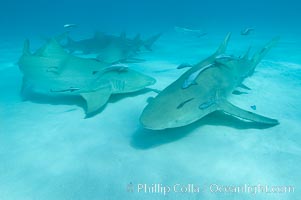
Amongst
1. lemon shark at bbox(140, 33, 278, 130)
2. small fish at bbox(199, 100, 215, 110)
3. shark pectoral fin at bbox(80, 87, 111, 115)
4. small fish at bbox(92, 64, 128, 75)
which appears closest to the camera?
lemon shark at bbox(140, 33, 278, 130)

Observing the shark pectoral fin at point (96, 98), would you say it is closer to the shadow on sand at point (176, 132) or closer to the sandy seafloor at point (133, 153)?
the sandy seafloor at point (133, 153)

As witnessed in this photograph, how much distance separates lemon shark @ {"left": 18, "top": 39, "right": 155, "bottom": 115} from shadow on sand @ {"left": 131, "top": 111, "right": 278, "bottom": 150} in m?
1.58

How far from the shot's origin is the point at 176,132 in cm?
342

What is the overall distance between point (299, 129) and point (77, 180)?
3.26 metres

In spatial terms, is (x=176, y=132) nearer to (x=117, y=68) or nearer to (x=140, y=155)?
(x=140, y=155)

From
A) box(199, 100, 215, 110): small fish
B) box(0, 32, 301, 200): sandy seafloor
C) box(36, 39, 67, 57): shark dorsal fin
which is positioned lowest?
box(0, 32, 301, 200): sandy seafloor

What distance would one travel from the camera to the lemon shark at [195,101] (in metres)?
2.96

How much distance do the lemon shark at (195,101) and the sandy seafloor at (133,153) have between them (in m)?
0.36

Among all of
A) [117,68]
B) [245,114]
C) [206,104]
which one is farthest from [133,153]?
[117,68]

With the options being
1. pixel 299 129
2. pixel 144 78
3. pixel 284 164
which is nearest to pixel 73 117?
pixel 144 78

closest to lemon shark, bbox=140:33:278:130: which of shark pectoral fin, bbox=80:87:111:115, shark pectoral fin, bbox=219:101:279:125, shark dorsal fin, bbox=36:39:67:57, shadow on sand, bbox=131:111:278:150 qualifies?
shark pectoral fin, bbox=219:101:279:125

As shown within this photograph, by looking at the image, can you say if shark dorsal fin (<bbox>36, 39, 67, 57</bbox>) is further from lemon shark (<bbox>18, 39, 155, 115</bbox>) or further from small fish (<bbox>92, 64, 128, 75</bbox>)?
small fish (<bbox>92, 64, 128, 75</bbox>)

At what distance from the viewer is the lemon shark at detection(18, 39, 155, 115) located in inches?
188

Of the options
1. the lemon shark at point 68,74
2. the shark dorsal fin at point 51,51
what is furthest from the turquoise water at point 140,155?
the shark dorsal fin at point 51,51
